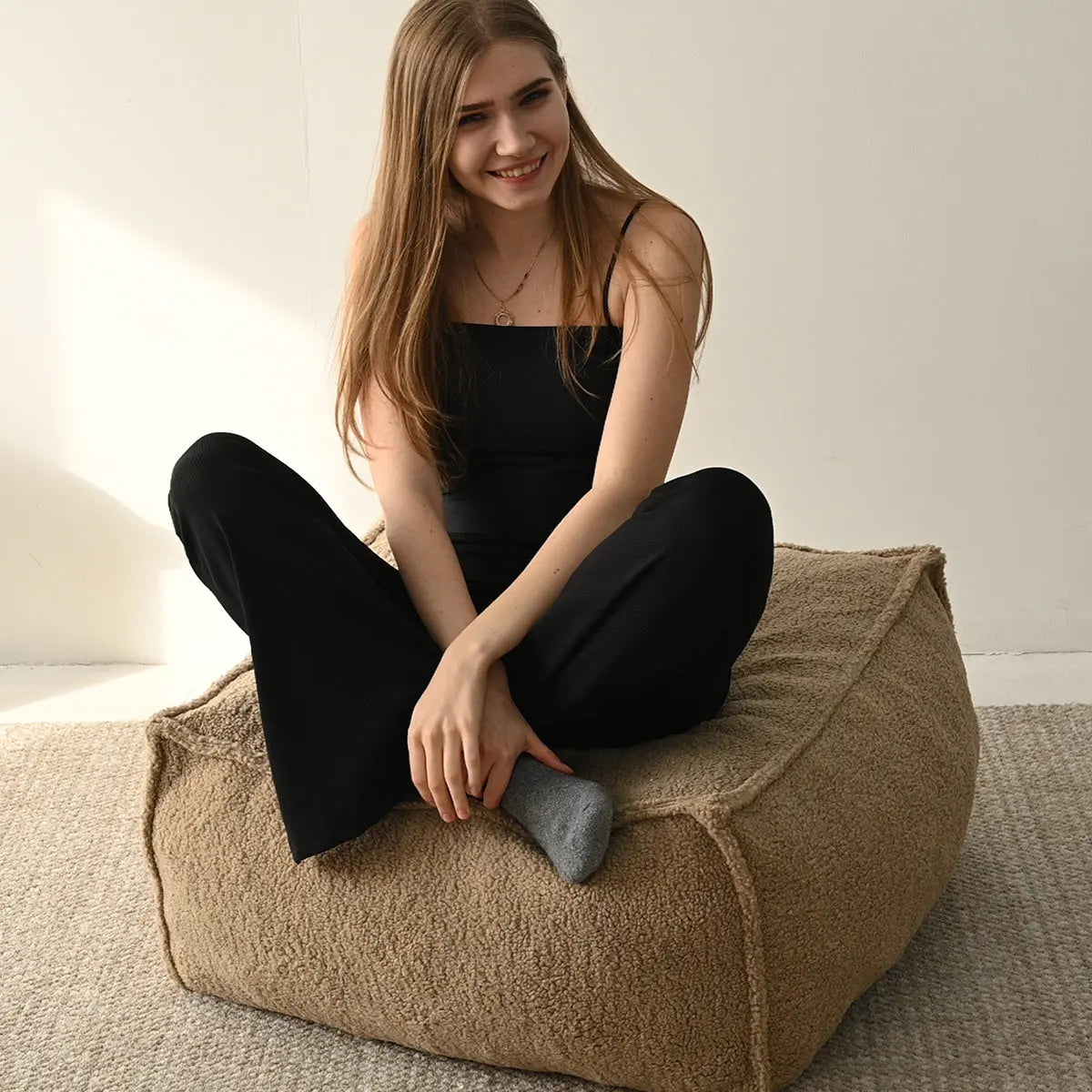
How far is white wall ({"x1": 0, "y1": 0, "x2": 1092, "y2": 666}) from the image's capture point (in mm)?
2357

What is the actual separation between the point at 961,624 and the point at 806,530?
325mm

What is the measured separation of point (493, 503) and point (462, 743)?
1.60ft

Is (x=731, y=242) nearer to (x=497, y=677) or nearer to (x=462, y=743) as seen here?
(x=497, y=677)

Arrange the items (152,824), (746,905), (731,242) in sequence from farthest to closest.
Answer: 1. (731,242)
2. (152,824)
3. (746,905)

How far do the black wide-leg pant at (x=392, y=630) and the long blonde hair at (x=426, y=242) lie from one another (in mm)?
304

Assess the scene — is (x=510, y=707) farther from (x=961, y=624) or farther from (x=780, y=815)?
(x=961, y=624)

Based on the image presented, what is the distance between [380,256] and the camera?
1757mm

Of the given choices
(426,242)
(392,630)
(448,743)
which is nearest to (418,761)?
(448,743)

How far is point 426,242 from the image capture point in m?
1.74

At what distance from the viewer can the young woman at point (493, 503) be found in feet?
4.67

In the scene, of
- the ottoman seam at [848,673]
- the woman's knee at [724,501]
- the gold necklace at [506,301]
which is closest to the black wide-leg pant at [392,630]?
the woman's knee at [724,501]

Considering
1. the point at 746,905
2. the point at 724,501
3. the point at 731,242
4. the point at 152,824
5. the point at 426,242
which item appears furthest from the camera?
the point at 731,242

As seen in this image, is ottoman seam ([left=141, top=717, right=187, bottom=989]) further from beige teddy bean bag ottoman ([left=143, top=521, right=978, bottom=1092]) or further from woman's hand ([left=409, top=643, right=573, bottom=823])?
woman's hand ([left=409, top=643, right=573, bottom=823])

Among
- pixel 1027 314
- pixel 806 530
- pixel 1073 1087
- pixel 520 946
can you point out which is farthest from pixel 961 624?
pixel 520 946
